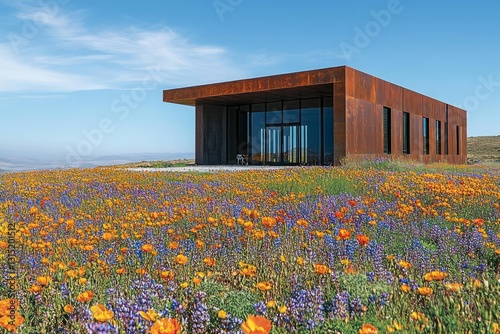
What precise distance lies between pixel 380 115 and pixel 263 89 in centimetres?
628

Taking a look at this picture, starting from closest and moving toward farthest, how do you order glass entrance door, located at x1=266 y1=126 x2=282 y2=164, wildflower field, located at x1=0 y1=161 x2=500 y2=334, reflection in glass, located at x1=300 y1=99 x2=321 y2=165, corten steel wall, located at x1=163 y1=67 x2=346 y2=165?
wildflower field, located at x1=0 y1=161 x2=500 y2=334, corten steel wall, located at x1=163 y1=67 x2=346 y2=165, reflection in glass, located at x1=300 y1=99 x2=321 y2=165, glass entrance door, located at x1=266 y1=126 x2=282 y2=164

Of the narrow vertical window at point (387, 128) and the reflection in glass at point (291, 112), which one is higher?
the reflection in glass at point (291, 112)

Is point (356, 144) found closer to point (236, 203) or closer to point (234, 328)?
point (236, 203)

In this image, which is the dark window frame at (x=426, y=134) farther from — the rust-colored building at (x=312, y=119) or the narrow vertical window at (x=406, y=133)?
the narrow vertical window at (x=406, y=133)

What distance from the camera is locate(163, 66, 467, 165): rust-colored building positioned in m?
20.2

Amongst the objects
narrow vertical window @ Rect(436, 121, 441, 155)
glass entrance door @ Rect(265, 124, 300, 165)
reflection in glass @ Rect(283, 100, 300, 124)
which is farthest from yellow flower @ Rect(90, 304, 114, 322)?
narrow vertical window @ Rect(436, 121, 441, 155)

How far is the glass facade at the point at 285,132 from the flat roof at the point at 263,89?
0.87 meters

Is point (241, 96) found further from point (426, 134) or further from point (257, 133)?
point (426, 134)

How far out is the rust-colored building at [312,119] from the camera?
2025cm

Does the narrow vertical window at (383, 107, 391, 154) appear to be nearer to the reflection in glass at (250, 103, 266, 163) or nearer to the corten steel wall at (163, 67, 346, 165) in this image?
the corten steel wall at (163, 67, 346, 165)

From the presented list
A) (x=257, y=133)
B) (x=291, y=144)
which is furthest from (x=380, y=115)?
(x=257, y=133)

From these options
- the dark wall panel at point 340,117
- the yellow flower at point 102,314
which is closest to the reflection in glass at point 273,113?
the dark wall panel at point 340,117

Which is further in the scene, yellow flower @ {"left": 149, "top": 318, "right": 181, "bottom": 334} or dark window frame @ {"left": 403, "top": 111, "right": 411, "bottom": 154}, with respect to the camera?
dark window frame @ {"left": 403, "top": 111, "right": 411, "bottom": 154}

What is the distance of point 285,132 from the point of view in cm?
2641
